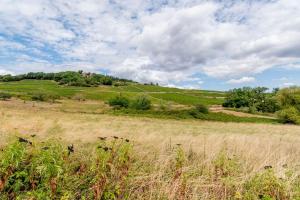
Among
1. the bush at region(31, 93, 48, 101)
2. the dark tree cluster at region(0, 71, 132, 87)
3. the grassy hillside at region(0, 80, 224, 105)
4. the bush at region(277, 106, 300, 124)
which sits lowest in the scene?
the bush at region(277, 106, 300, 124)

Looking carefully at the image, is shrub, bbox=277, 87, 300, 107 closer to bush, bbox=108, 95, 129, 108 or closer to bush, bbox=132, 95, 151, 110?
bush, bbox=132, 95, 151, 110

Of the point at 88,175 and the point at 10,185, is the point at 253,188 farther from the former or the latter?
the point at 10,185

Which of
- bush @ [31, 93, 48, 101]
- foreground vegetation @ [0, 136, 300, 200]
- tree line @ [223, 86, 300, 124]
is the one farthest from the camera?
bush @ [31, 93, 48, 101]

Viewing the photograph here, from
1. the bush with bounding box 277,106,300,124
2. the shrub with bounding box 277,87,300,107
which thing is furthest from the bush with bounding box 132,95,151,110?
the shrub with bounding box 277,87,300,107

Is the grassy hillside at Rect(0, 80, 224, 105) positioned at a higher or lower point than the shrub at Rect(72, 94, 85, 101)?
higher

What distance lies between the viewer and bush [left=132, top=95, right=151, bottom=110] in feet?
248

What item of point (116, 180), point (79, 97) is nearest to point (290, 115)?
point (116, 180)

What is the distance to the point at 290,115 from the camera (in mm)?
59656

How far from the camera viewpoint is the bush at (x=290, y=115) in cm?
5903

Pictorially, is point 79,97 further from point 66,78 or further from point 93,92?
point 66,78

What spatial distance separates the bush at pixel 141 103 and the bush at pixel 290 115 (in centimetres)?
3281

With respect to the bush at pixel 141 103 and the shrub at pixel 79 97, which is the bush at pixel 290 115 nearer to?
the bush at pixel 141 103

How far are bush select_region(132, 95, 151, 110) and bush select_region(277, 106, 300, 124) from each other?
3281 centimetres

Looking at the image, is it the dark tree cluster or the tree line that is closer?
the tree line
